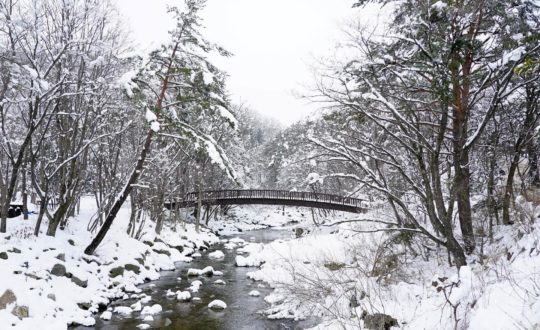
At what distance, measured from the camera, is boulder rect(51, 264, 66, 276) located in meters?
9.95

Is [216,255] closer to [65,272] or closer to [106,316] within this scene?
[65,272]

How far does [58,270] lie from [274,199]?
65.0ft

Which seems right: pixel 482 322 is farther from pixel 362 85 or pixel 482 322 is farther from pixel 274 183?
pixel 274 183

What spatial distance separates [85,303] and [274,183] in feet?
141

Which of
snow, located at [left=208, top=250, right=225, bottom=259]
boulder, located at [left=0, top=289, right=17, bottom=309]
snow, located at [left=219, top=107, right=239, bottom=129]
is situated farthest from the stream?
snow, located at [left=219, top=107, right=239, bottom=129]

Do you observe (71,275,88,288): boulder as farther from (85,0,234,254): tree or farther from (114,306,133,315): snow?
(85,0,234,254): tree

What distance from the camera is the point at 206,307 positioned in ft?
35.7

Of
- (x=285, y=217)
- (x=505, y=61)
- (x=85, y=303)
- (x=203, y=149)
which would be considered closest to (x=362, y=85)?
(x=505, y=61)

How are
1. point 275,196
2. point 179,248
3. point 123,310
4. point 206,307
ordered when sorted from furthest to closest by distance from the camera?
point 275,196, point 179,248, point 206,307, point 123,310

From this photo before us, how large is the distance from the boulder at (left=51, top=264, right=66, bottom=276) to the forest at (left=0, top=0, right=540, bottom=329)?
21cm

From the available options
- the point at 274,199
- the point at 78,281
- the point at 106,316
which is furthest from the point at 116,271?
the point at 274,199

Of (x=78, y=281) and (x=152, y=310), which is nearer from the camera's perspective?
(x=152, y=310)

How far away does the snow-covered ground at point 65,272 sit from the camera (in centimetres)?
809

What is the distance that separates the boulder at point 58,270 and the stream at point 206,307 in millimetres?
1709
